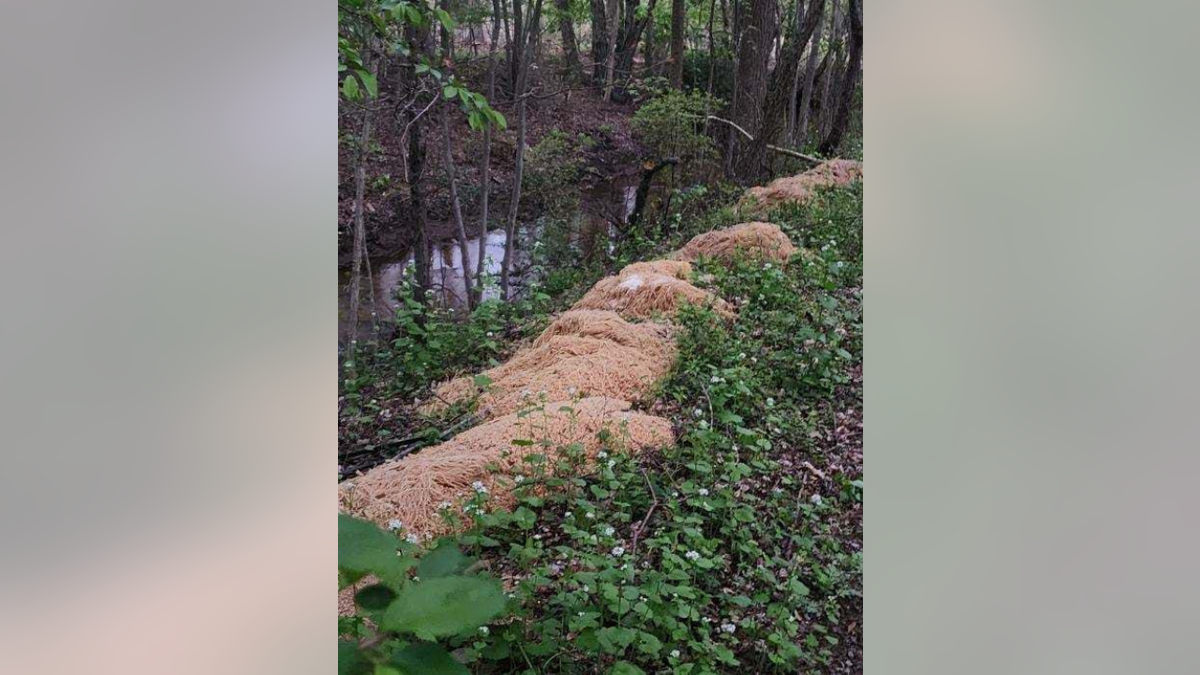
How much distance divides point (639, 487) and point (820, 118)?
1.08 meters

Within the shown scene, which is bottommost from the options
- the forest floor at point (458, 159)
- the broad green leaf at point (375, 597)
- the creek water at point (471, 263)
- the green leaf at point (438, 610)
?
the broad green leaf at point (375, 597)

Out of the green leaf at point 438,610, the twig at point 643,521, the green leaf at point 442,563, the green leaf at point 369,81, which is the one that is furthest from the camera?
the twig at point 643,521

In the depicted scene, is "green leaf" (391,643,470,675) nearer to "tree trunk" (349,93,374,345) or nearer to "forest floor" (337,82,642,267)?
"tree trunk" (349,93,374,345)

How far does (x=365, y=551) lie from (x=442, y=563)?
14.4 inches

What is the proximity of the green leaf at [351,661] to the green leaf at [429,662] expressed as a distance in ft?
0.25

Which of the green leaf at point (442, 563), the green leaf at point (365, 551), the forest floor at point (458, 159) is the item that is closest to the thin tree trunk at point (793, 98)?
the forest floor at point (458, 159)

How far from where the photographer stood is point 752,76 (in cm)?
250

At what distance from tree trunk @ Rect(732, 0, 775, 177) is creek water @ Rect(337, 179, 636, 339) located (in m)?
0.32

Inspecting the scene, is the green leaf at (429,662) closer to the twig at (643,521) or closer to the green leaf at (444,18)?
the twig at (643,521)

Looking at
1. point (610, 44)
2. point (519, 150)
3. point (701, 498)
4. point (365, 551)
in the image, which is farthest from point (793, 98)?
point (365, 551)

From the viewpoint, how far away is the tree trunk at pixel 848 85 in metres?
2.53

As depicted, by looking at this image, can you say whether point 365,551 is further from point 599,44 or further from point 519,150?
point 599,44
